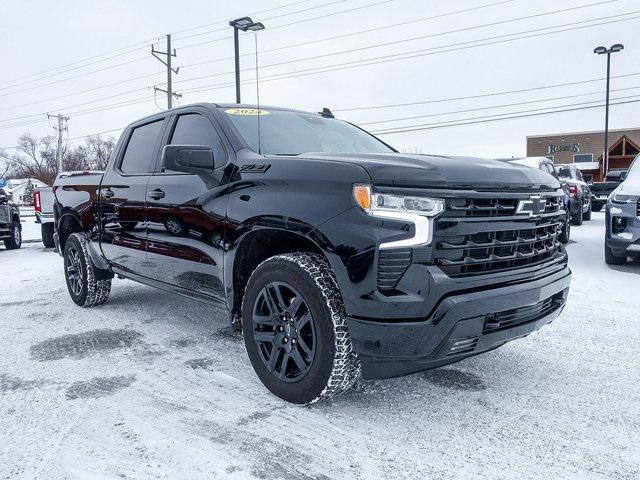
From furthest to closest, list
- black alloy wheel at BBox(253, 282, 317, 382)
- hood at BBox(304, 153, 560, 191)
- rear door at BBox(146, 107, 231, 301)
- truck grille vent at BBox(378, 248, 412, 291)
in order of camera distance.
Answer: rear door at BBox(146, 107, 231, 301) → black alloy wheel at BBox(253, 282, 317, 382) → hood at BBox(304, 153, 560, 191) → truck grille vent at BBox(378, 248, 412, 291)

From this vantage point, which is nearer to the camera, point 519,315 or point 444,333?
point 444,333

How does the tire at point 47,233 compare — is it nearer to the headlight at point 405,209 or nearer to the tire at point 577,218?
the headlight at point 405,209

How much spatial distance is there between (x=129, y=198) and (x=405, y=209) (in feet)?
9.05

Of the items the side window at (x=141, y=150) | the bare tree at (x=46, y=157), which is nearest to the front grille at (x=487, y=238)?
the side window at (x=141, y=150)

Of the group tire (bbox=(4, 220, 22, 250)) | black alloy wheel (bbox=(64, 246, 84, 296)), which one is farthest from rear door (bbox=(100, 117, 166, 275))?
tire (bbox=(4, 220, 22, 250))

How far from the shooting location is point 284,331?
280 cm

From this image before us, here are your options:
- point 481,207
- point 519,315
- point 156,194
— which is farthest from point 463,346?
point 156,194

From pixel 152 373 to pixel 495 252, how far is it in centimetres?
225

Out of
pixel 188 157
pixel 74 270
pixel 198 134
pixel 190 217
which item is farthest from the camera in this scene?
pixel 74 270

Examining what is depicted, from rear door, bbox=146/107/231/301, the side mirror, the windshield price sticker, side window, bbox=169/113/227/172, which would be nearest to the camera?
the side mirror

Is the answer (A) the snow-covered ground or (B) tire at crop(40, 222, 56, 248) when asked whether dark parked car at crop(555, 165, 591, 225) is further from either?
(B) tire at crop(40, 222, 56, 248)

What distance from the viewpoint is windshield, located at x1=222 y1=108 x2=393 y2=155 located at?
346cm

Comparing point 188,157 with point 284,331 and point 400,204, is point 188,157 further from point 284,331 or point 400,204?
point 400,204

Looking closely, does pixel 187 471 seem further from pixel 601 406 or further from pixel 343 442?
pixel 601 406
